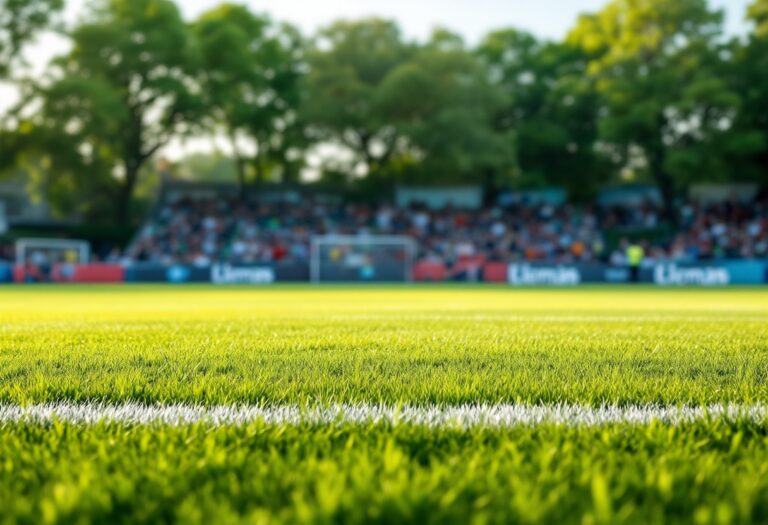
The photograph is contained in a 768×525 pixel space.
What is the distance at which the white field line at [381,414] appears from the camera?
228 centimetres

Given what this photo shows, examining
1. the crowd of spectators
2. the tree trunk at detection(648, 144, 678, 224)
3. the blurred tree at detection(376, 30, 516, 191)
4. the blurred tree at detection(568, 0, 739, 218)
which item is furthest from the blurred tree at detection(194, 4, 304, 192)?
the tree trunk at detection(648, 144, 678, 224)

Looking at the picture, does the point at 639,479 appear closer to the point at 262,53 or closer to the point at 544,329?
the point at 544,329

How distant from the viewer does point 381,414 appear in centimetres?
238

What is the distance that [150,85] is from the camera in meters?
38.7

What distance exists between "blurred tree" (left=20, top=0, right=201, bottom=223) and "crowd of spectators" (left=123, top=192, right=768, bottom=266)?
451cm

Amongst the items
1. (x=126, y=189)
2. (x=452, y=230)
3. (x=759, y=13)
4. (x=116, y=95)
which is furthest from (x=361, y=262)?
(x=759, y=13)

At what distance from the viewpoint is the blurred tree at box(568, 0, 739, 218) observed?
3522cm

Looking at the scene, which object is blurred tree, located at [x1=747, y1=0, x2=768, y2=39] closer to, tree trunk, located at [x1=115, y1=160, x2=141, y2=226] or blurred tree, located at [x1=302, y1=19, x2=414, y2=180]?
blurred tree, located at [x1=302, y1=19, x2=414, y2=180]

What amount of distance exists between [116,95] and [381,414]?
37630mm

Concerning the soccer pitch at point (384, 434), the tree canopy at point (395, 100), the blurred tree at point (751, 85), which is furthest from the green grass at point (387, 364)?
the blurred tree at point (751, 85)

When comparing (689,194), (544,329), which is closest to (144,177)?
(689,194)

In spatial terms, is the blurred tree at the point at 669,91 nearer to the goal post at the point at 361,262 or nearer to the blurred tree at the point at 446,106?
the blurred tree at the point at 446,106

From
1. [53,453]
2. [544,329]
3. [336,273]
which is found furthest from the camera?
[336,273]

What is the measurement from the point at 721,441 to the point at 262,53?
146 ft
